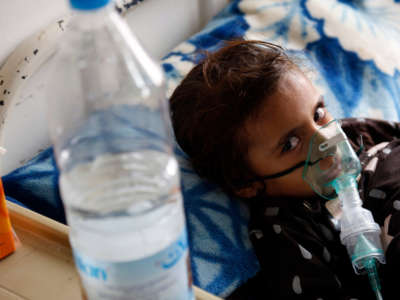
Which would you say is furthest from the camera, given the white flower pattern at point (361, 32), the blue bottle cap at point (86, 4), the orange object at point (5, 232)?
the white flower pattern at point (361, 32)

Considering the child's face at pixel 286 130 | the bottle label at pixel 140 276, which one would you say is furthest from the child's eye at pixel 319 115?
the bottle label at pixel 140 276

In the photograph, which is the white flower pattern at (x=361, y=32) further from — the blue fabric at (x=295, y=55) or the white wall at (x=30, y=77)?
the white wall at (x=30, y=77)

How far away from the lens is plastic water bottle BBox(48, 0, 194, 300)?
1.87 feet

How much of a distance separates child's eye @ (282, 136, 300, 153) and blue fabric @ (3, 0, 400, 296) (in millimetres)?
172

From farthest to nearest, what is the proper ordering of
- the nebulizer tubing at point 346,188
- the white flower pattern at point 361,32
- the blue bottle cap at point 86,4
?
the white flower pattern at point 361,32
the nebulizer tubing at point 346,188
the blue bottle cap at point 86,4

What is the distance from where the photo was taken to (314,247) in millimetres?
1110

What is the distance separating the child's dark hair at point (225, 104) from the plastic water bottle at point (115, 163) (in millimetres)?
358

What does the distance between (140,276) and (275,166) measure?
0.71 meters

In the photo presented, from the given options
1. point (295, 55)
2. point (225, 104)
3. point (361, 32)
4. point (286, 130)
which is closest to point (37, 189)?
point (225, 104)

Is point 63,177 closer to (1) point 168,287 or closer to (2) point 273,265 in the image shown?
(1) point 168,287

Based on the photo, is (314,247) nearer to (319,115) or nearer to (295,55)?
(319,115)

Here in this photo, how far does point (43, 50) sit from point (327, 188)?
2.26 ft

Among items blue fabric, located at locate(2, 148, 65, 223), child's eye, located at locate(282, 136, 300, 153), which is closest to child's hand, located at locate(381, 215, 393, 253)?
child's eye, located at locate(282, 136, 300, 153)

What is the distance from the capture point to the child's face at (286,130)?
1.17 meters
